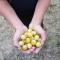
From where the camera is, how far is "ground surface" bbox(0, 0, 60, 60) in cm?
195

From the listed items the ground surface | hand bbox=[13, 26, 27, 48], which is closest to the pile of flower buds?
hand bbox=[13, 26, 27, 48]

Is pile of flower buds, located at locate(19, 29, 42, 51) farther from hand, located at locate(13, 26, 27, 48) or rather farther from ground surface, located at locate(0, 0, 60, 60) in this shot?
ground surface, located at locate(0, 0, 60, 60)

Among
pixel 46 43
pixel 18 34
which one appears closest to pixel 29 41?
pixel 18 34

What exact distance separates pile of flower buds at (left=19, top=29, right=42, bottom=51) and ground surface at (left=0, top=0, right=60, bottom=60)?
550 mm

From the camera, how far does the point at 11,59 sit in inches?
76.6

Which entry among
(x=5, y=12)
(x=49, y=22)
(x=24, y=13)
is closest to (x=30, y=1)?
(x=24, y=13)

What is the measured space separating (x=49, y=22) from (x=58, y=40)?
32 centimetres

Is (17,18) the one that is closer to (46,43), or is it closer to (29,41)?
(29,41)

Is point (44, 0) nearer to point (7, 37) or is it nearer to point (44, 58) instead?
point (44, 58)

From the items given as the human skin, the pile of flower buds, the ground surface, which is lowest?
the ground surface

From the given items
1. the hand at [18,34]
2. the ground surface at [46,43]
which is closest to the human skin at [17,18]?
the hand at [18,34]

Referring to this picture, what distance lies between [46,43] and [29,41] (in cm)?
70

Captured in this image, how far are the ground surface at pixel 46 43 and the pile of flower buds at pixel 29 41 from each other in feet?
1.80

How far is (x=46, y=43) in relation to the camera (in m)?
2.07
